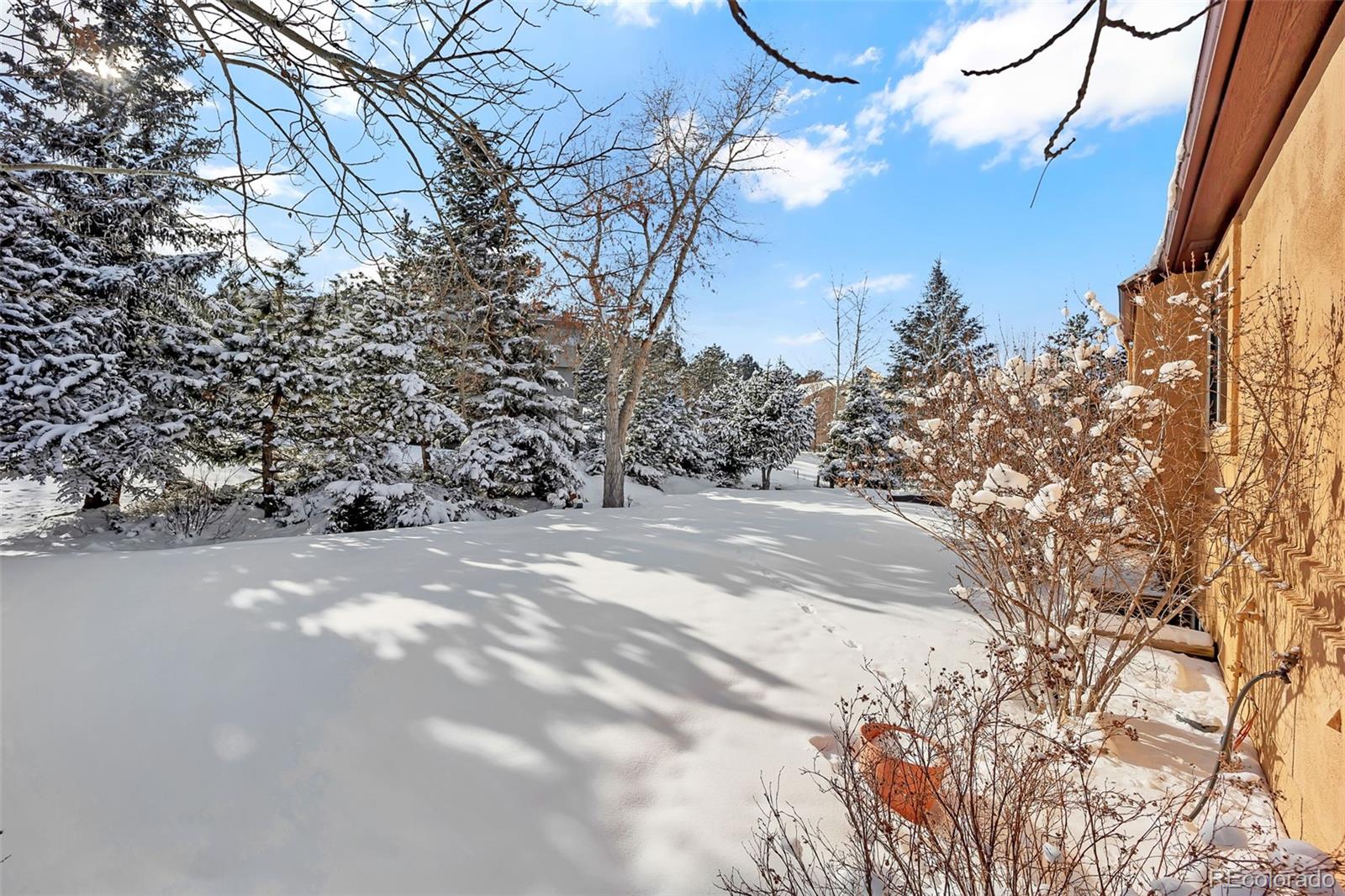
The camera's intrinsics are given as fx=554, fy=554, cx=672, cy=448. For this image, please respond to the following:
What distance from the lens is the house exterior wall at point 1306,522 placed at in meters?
2.02

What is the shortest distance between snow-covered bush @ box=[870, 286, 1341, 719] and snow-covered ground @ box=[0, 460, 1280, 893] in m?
0.68

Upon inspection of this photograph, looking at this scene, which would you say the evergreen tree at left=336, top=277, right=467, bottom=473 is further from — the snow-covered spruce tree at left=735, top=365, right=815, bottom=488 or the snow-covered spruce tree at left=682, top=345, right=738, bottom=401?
the snow-covered spruce tree at left=682, top=345, right=738, bottom=401

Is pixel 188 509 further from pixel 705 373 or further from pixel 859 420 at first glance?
pixel 705 373

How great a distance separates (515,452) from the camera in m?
11.7

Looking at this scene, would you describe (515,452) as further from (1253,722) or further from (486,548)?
(1253,722)

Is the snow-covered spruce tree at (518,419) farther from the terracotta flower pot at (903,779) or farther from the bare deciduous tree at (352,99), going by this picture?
the terracotta flower pot at (903,779)

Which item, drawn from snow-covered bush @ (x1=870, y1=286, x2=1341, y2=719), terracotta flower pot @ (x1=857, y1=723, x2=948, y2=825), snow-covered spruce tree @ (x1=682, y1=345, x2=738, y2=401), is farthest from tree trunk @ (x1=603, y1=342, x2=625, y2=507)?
snow-covered spruce tree @ (x1=682, y1=345, x2=738, y2=401)

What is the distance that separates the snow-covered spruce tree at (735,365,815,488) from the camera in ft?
70.7

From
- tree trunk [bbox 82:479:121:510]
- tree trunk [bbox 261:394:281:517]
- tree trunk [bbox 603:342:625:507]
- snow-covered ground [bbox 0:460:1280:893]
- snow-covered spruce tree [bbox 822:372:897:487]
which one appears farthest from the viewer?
snow-covered spruce tree [bbox 822:372:897:487]

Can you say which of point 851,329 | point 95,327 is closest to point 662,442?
point 851,329

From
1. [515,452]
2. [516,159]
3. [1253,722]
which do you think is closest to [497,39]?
[516,159]

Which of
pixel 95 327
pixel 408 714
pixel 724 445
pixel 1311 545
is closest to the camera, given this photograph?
pixel 1311 545

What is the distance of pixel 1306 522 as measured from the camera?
7.69ft

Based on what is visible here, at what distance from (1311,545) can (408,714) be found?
13.7 ft
